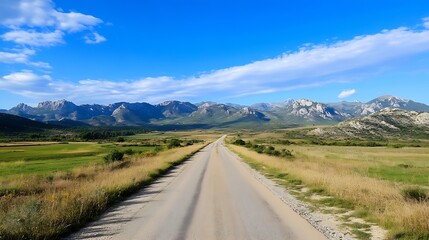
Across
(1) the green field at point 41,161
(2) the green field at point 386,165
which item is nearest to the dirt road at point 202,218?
(2) the green field at point 386,165

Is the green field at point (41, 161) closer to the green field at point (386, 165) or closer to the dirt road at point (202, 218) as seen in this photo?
the dirt road at point (202, 218)

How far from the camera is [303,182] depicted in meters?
23.5

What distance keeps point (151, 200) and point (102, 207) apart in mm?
2929

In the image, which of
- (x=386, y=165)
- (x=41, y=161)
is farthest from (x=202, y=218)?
(x=41, y=161)

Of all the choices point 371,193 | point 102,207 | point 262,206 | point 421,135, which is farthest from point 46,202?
point 421,135

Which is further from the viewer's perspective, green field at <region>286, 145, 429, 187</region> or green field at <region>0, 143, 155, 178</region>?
green field at <region>0, 143, 155, 178</region>

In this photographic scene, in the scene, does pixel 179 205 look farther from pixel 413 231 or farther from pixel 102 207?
pixel 413 231

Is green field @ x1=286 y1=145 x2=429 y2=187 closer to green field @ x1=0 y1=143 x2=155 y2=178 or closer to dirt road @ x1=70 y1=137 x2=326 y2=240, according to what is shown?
dirt road @ x1=70 y1=137 x2=326 y2=240

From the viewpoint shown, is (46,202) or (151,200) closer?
(46,202)

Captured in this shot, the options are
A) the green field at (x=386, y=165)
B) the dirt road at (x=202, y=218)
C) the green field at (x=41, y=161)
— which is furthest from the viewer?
the green field at (x=41, y=161)

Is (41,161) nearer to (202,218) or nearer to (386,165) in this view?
(386,165)

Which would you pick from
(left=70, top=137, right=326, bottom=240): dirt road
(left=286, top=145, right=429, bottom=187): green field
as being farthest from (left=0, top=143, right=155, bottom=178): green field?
(left=286, top=145, right=429, bottom=187): green field

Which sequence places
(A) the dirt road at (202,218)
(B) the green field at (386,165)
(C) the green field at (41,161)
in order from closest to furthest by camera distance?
(A) the dirt road at (202,218) < (B) the green field at (386,165) < (C) the green field at (41,161)

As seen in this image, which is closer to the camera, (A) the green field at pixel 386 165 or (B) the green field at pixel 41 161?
(A) the green field at pixel 386 165
